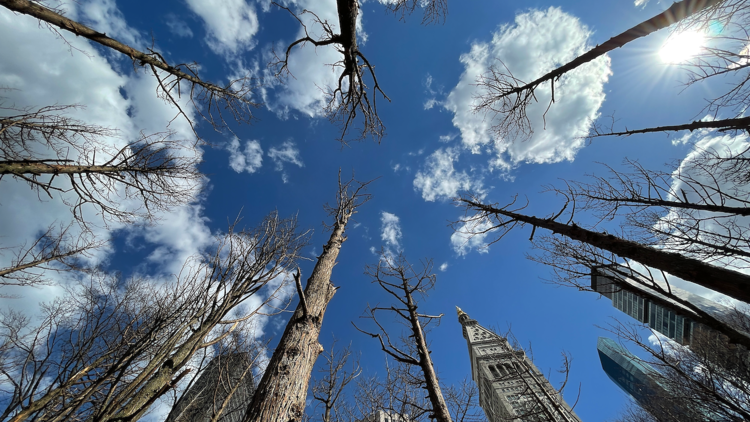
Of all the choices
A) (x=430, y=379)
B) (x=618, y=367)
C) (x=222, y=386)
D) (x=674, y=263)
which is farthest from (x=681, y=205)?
(x=618, y=367)

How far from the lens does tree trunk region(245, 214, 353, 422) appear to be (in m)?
2.43

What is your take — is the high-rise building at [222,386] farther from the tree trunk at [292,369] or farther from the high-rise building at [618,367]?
the high-rise building at [618,367]

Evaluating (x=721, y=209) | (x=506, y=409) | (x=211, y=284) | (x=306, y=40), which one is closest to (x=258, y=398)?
(x=211, y=284)

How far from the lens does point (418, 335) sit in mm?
5816

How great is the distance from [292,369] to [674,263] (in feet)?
16.2

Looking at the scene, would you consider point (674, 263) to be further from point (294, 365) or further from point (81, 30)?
point (81, 30)

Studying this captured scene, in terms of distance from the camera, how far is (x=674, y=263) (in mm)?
3312

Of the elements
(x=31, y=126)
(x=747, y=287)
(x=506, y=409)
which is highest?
(x=506, y=409)

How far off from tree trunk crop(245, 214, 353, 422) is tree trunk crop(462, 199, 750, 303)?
4.54 meters

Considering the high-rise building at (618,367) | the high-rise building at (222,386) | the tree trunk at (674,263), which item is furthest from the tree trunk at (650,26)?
the high-rise building at (618,367)

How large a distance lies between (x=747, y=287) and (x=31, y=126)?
9.58 m

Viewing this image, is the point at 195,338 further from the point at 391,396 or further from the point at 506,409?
the point at 506,409

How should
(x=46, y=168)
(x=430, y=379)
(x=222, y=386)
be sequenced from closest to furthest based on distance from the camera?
1. (x=46, y=168)
2. (x=430, y=379)
3. (x=222, y=386)

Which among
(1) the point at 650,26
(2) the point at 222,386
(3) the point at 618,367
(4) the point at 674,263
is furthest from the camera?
(3) the point at 618,367
